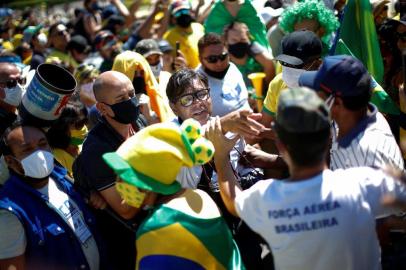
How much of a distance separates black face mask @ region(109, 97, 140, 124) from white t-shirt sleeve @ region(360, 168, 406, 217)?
1.67m

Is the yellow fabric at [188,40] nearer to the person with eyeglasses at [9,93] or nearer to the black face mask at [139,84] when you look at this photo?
the black face mask at [139,84]

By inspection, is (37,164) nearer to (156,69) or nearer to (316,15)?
(156,69)

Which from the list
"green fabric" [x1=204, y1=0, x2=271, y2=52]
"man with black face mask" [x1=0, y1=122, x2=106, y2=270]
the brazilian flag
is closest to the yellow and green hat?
the brazilian flag

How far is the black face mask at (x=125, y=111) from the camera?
3.38 m

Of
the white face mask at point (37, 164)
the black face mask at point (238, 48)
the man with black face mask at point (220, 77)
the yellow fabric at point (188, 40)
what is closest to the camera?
the white face mask at point (37, 164)

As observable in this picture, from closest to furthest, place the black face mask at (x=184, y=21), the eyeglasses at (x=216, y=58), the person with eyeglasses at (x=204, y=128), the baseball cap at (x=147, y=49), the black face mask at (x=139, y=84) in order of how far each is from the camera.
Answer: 1. the person with eyeglasses at (x=204, y=128)
2. the eyeglasses at (x=216, y=58)
3. the black face mask at (x=139, y=84)
4. the baseball cap at (x=147, y=49)
5. the black face mask at (x=184, y=21)

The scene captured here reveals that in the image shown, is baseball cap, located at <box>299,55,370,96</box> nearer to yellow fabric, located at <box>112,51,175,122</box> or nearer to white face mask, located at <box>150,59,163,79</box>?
yellow fabric, located at <box>112,51,175,122</box>

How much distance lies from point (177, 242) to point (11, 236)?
966mm

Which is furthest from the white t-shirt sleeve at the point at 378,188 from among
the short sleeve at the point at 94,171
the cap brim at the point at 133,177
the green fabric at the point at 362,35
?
the green fabric at the point at 362,35

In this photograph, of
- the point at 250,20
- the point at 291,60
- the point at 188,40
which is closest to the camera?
the point at 291,60

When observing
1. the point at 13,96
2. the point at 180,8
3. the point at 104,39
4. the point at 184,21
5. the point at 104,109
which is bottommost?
the point at 104,39

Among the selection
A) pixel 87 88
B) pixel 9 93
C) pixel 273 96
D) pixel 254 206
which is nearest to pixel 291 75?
pixel 273 96

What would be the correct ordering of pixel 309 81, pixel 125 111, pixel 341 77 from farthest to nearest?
1. pixel 125 111
2. pixel 309 81
3. pixel 341 77

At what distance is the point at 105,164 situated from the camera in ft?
10.2
